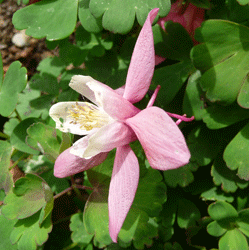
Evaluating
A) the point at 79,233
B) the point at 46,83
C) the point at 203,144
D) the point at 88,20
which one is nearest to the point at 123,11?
the point at 88,20

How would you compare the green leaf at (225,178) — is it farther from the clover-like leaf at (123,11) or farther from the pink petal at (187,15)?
the clover-like leaf at (123,11)

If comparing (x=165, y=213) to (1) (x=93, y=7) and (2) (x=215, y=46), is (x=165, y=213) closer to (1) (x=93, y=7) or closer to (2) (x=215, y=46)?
(2) (x=215, y=46)

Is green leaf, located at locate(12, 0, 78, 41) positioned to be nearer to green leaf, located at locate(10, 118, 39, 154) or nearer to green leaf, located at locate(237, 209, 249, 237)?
green leaf, located at locate(10, 118, 39, 154)

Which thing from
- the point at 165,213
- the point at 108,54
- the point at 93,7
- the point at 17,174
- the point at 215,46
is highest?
the point at 93,7

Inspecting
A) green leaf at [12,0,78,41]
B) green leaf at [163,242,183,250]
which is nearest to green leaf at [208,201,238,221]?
green leaf at [163,242,183,250]

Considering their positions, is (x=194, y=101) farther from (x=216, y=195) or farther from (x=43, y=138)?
(x=43, y=138)

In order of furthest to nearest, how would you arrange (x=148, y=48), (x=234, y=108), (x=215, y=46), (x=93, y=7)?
(x=234, y=108), (x=215, y=46), (x=93, y=7), (x=148, y=48)

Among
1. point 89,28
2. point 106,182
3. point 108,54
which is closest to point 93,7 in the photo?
point 89,28
